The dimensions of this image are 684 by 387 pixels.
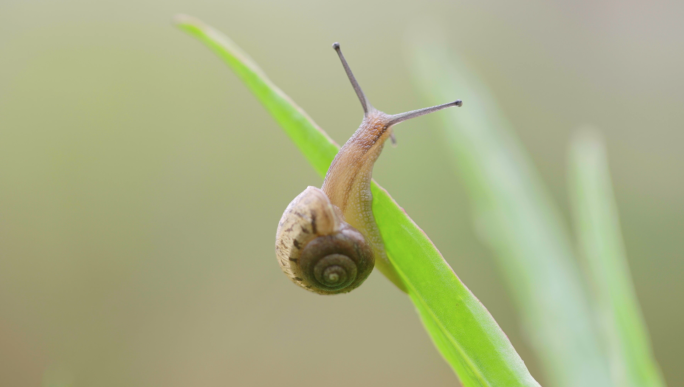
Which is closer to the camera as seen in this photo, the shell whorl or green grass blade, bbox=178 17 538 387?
green grass blade, bbox=178 17 538 387

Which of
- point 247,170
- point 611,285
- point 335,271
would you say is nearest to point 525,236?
point 611,285

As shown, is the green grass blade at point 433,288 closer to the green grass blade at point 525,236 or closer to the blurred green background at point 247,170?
the green grass blade at point 525,236

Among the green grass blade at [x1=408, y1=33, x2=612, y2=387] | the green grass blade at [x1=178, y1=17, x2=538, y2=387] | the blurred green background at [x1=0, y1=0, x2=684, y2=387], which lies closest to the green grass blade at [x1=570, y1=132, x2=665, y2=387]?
the green grass blade at [x1=408, y1=33, x2=612, y2=387]

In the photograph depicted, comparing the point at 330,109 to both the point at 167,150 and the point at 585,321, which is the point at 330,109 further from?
the point at 585,321

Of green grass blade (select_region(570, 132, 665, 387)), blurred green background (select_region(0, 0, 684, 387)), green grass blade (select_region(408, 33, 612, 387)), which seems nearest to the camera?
green grass blade (select_region(570, 132, 665, 387))

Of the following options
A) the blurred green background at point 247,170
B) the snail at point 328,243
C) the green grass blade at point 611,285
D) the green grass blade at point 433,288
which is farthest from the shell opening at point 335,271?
the blurred green background at point 247,170

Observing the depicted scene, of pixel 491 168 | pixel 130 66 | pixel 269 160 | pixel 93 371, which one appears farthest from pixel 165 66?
pixel 491 168

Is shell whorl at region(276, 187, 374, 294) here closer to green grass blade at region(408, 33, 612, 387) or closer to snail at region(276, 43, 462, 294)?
snail at region(276, 43, 462, 294)
